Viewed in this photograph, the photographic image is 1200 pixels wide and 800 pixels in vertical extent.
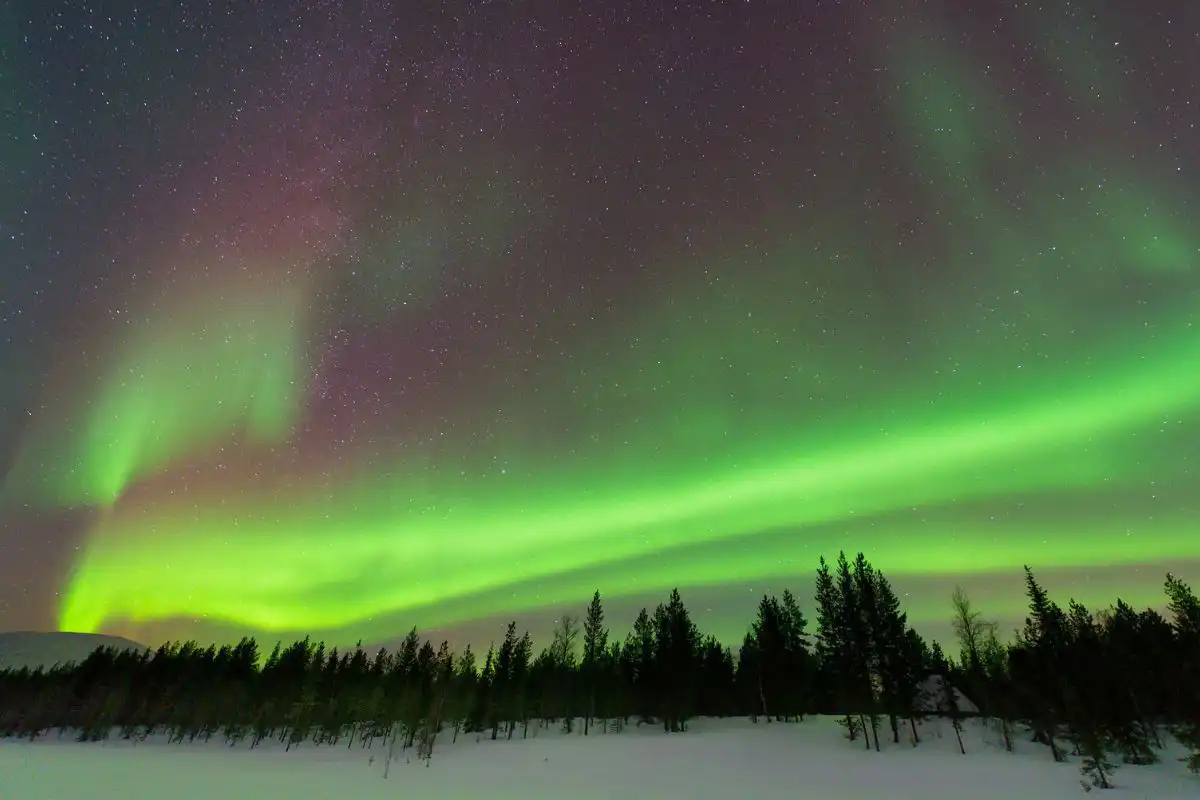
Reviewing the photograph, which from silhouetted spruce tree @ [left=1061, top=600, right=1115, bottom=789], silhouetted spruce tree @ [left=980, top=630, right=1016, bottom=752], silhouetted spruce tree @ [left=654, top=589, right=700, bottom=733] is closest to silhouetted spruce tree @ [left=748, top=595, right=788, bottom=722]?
silhouetted spruce tree @ [left=654, top=589, right=700, bottom=733]

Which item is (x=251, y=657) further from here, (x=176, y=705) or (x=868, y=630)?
(x=868, y=630)

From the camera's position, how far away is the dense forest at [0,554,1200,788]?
49188 millimetres

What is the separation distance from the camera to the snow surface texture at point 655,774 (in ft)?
103

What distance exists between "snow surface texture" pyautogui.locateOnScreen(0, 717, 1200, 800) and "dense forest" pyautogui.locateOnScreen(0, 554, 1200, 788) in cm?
290

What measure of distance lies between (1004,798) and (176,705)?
11659 centimetres

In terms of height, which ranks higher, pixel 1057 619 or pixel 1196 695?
pixel 1057 619

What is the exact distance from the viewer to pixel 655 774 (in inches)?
1533

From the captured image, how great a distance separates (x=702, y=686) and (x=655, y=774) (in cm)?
4788

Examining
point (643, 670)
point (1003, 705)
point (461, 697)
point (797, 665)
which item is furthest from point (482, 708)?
point (1003, 705)

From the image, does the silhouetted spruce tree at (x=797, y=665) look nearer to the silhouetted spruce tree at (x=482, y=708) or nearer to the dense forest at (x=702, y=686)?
the dense forest at (x=702, y=686)

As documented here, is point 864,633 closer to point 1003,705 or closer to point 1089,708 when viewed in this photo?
point 1003,705

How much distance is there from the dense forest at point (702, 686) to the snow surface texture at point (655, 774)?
2.90 meters

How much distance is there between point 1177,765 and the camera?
41.7 meters

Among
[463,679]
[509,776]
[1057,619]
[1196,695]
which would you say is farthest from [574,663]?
[1196,695]
